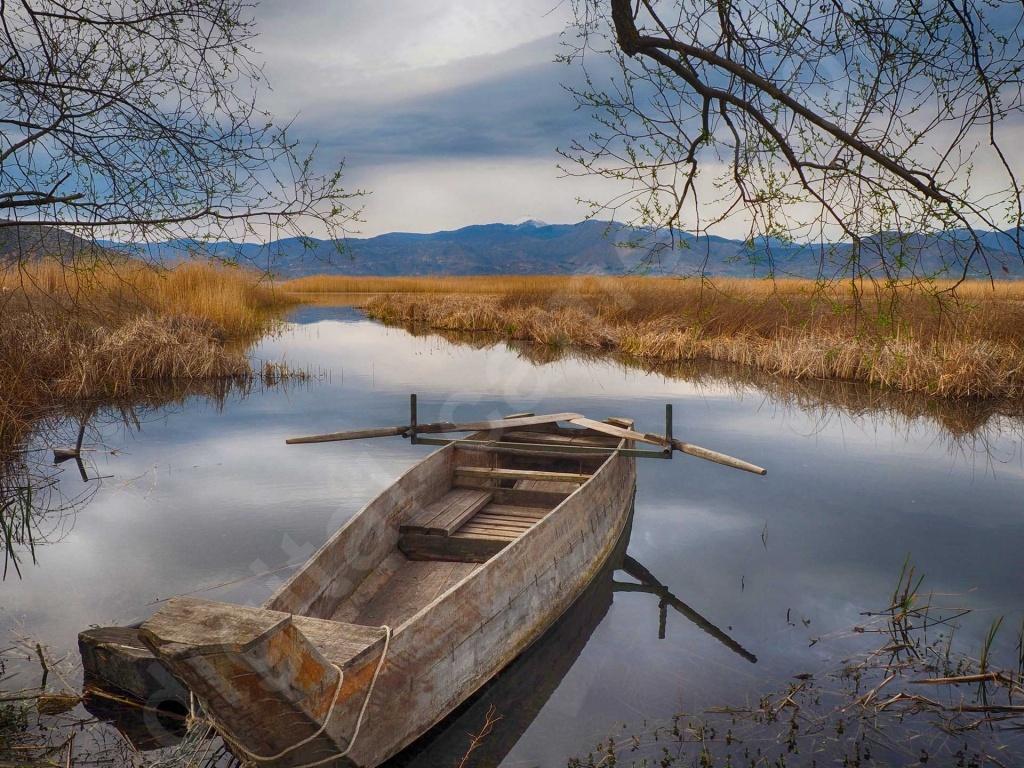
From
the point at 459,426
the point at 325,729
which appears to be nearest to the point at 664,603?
the point at 459,426

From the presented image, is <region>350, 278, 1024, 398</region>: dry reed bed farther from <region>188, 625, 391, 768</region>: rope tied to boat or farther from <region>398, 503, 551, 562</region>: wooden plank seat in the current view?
<region>188, 625, 391, 768</region>: rope tied to boat

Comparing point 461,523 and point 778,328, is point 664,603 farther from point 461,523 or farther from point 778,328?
point 778,328

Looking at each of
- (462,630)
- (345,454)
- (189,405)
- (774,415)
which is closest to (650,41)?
(462,630)

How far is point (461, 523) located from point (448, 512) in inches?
6.3

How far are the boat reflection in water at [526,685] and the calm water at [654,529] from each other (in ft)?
0.09

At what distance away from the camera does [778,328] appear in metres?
17.6

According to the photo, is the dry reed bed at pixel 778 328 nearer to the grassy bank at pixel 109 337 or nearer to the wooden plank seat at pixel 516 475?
the wooden plank seat at pixel 516 475

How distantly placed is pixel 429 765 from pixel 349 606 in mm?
1185

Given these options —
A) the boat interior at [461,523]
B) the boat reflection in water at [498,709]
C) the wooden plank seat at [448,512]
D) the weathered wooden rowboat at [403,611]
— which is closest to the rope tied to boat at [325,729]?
the weathered wooden rowboat at [403,611]

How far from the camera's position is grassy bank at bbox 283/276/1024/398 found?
1245 centimetres

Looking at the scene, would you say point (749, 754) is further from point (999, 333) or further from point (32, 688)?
point (999, 333)

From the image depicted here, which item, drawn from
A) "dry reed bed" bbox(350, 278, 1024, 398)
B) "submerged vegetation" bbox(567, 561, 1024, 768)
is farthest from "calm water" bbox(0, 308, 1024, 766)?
"dry reed bed" bbox(350, 278, 1024, 398)

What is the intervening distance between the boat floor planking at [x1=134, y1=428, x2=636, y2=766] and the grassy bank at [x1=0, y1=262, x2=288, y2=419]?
5.11 metres

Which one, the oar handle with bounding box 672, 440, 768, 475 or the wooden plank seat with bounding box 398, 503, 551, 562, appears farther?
the oar handle with bounding box 672, 440, 768, 475
